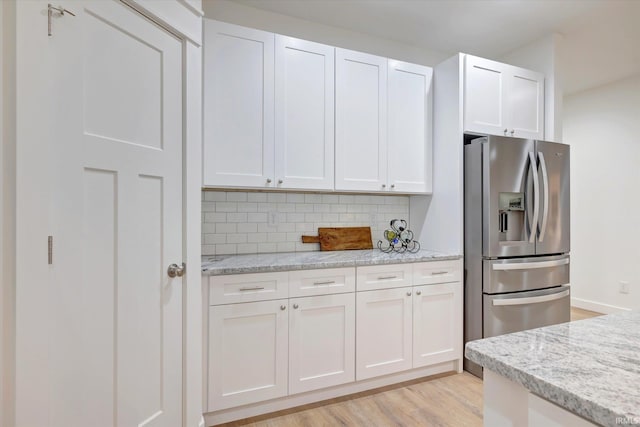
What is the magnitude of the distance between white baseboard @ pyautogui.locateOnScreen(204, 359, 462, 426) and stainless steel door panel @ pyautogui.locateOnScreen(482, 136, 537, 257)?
3.12ft

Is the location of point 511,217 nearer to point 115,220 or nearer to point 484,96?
point 484,96

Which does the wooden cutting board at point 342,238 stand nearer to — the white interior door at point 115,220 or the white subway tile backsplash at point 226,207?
the white subway tile backsplash at point 226,207

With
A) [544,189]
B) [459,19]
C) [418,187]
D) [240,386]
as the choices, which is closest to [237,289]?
[240,386]

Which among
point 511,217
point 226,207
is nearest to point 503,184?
point 511,217

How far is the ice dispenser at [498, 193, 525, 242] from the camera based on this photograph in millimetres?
2510

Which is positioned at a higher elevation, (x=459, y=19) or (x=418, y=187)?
(x=459, y=19)

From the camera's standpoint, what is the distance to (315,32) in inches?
111

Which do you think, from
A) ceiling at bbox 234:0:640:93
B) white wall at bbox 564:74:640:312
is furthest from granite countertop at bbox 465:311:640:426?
white wall at bbox 564:74:640:312

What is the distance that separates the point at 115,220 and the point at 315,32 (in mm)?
2234

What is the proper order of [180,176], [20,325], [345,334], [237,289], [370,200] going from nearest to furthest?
[20,325]
[180,176]
[237,289]
[345,334]
[370,200]

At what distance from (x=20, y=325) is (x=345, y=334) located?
5.47ft

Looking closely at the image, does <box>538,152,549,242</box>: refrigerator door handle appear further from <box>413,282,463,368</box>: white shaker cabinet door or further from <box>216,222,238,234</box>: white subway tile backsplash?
<box>216,222,238,234</box>: white subway tile backsplash

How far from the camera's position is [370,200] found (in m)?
3.04

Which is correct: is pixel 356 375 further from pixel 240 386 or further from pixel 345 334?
pixel 240 386
